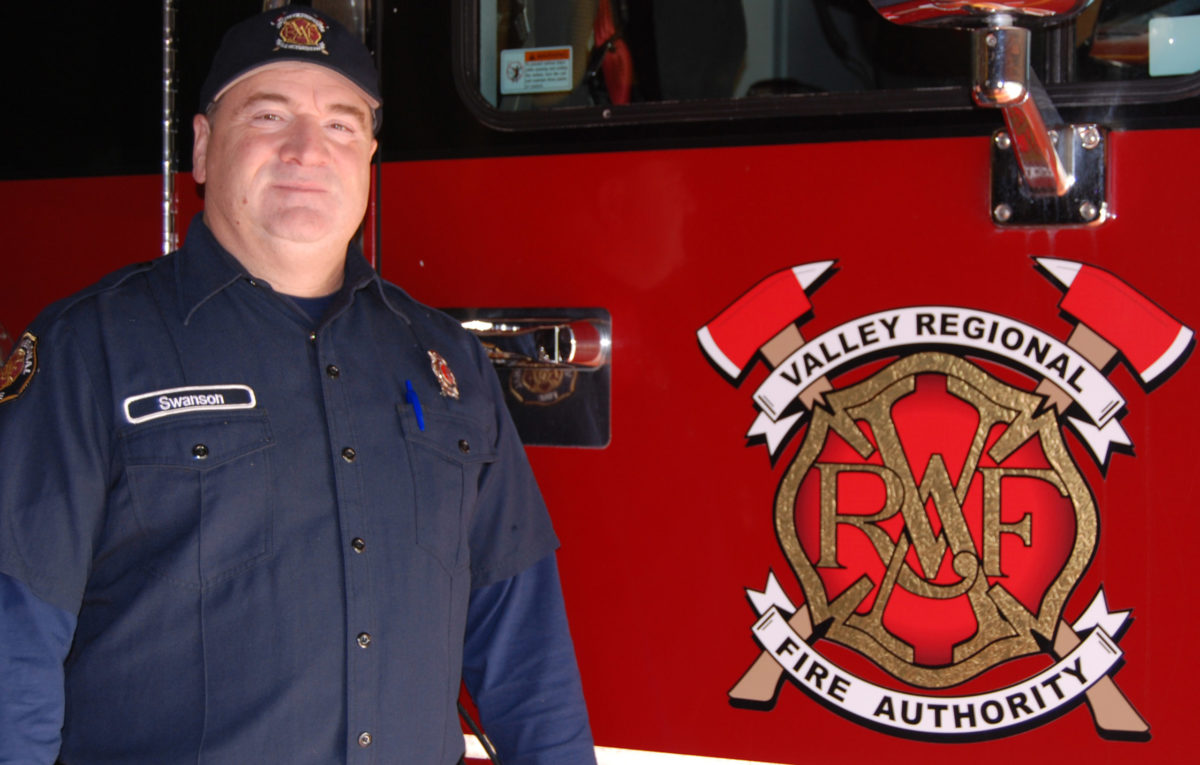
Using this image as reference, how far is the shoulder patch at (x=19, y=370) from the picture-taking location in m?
1.45

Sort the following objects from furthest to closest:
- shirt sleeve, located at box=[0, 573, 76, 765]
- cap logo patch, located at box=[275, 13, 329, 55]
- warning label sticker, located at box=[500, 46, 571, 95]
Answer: warning label sticker, located at box=[500, 46, 571, 95] → cap logo patch, located at box=[275, 13, 329, 55] → shirt sleeve, located at box=[0, 573, 76, 765]

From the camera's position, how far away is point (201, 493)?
1505 millimetres

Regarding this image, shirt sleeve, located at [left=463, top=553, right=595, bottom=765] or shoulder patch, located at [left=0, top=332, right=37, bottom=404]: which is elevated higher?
shoulder patch, located at [left=0, top=332, right=37, bottom=404]

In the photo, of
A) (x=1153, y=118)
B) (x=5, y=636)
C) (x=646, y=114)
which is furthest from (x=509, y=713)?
(x=1153, y=118)

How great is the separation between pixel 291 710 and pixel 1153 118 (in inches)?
50.9

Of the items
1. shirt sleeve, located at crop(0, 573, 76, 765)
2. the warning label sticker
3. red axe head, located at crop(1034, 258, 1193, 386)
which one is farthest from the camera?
the warning label sticker

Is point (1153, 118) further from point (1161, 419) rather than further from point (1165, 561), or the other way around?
point (1165, 561)

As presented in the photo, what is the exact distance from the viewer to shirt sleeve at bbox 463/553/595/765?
5.74ft

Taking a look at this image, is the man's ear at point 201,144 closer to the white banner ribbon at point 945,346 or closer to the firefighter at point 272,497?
the firefighter at point 272,497

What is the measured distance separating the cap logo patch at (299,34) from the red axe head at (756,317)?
0.65 metres

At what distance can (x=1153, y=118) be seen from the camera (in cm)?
156

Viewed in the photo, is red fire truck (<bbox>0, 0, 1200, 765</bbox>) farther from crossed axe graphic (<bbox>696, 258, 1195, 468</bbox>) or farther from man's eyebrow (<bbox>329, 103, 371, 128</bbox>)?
man's eyebrow (<bbox>329, 103, 371, 128</bbox>)

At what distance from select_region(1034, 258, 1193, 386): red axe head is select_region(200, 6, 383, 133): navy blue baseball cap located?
98cm

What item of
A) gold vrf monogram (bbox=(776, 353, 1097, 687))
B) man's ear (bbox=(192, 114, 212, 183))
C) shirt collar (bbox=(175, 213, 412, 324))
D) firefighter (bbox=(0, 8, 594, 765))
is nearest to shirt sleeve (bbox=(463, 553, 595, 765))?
firefighter (bbox=(0, 8, 594, 765))
